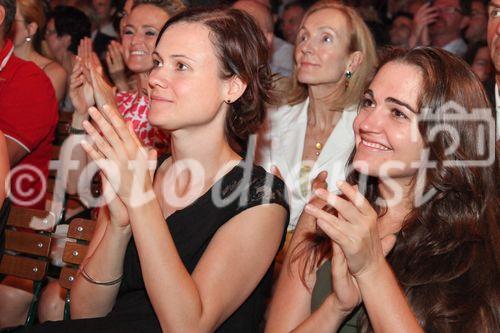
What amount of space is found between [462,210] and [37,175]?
2.06m

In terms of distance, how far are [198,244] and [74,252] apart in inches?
28.4

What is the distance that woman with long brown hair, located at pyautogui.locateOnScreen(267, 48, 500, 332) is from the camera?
183 centimetres

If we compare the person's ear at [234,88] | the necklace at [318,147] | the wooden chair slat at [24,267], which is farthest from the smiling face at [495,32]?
the wooden chair slat at [24,267]

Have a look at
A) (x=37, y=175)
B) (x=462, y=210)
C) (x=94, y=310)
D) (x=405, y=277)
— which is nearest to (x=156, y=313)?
(x=94, y=310)

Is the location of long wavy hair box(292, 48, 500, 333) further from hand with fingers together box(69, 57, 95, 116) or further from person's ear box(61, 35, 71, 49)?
person's ear box(61, 35, 71, 49)

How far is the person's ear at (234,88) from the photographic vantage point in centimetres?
210

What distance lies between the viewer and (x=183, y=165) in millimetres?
2148

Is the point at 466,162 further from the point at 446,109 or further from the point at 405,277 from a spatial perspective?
the point at 405,277

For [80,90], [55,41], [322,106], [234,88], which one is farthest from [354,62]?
[55,41]

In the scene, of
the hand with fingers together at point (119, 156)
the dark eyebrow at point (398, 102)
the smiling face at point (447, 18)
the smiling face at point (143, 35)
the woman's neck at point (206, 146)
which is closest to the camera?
the hand with fingers together at point (119, 156)

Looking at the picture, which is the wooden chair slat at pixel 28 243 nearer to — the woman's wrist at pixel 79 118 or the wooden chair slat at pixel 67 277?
the wooden chair slat at pixel 67 277

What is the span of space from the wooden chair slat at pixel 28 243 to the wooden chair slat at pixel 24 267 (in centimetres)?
3

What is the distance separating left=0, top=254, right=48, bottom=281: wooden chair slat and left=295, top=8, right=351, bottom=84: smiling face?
1.39 metres

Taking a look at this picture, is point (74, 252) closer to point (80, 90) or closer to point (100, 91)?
point (100, 91)
